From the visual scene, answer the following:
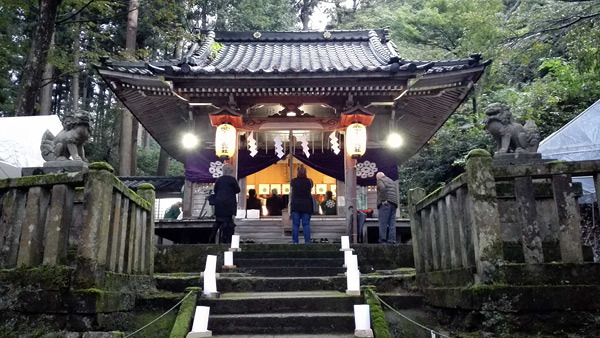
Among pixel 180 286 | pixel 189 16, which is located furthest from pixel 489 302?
pixel 189 16

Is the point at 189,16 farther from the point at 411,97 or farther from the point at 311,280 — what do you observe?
the point at 311,280

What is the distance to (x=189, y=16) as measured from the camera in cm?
2355

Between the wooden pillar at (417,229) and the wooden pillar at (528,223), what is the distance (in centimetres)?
213

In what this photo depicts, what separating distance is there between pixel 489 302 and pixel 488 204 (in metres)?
Result: 0.93

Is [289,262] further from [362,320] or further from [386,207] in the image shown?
[362,320]

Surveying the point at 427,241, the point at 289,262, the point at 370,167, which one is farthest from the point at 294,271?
the point at 370,167

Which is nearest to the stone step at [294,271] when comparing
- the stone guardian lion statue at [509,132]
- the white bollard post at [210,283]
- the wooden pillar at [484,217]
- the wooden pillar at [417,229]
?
the wooden pillar at [417,229]

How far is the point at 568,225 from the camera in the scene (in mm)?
4172

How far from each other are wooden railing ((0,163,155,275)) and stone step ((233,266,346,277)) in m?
3.10

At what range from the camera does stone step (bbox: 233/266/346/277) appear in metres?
7.66

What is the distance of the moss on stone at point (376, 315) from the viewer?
193 inches

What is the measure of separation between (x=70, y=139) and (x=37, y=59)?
10.6 feet

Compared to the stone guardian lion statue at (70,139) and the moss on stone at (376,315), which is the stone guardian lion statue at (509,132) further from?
the stone guardian lion statue at (70,139)

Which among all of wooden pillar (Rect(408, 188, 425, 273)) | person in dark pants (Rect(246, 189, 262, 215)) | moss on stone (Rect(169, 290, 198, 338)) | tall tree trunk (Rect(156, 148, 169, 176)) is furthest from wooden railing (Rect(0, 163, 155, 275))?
tall tree trunk (Rect(156, 148, 169, 176))
